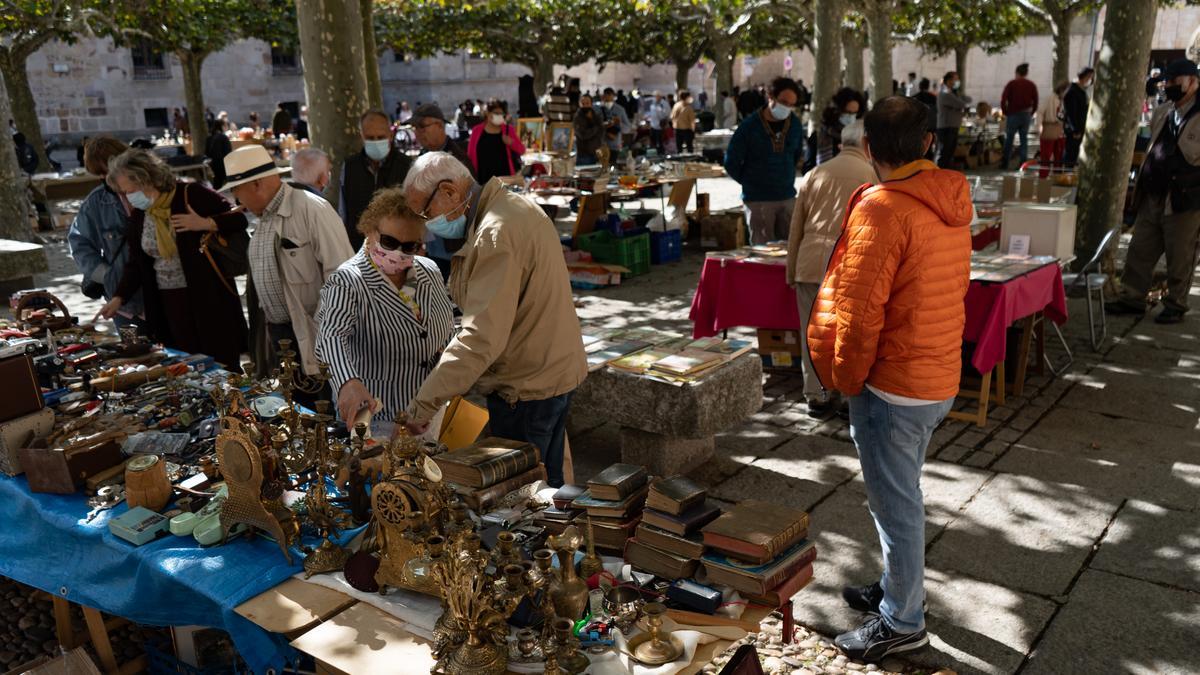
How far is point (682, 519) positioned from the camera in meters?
2.65

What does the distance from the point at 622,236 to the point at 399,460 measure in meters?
8.08

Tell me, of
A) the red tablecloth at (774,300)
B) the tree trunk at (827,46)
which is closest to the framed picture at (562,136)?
the tree trunk at (827,46)

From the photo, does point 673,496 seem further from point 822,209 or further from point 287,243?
point 822,209

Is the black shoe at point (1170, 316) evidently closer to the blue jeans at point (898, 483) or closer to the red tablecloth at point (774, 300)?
the red tablecloth at point (774, 300)

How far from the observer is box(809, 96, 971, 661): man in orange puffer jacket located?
3031 mm

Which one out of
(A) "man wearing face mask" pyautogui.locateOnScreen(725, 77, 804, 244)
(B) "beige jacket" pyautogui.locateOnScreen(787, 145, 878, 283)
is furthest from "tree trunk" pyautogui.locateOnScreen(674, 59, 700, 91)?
(B) "beige jacket" pyautogui.locateOnScreen(787, 145, 878, 283)

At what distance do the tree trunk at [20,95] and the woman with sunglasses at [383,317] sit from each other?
726 inches

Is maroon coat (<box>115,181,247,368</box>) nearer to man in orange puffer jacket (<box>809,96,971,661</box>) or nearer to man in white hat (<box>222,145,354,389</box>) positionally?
man in white hat (<box>222,145,354,389</box>)

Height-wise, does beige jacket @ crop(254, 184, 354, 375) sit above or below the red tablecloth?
above

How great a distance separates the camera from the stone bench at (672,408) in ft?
16.6

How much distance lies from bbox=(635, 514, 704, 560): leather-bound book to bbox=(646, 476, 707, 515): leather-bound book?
0.21 feet

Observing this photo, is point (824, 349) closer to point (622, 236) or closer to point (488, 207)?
point (488, 207)

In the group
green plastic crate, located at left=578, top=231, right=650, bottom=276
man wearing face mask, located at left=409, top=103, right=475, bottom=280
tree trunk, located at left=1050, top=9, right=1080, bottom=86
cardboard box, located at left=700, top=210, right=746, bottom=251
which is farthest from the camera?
tree trunk, located at left=1050, top=9, right=1080, bottom=86

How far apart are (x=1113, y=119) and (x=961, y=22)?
21.2 metres
